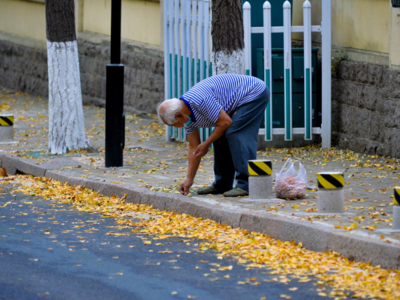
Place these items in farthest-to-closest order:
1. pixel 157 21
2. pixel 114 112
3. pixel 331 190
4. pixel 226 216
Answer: pixel 157 21 < pixel 114 112 < pixel 226 216 < pixel 331 190

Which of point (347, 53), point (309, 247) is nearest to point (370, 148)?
point (347, 53)

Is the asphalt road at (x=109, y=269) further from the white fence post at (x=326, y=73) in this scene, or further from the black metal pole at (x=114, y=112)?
the white fence post at (x=326, y=73)

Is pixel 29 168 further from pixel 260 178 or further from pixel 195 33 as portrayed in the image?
pixel 260 178

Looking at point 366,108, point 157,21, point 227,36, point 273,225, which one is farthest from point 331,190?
point 157,21

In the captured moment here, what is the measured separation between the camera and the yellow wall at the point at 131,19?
14789 mm

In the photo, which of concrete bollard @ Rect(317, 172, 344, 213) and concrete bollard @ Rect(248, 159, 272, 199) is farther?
concrete bollard @ Rect(248, 159, 272, 199)

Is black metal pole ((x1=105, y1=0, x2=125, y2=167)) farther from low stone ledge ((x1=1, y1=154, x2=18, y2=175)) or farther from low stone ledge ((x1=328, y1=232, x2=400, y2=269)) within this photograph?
low stone ledge ((x1=328, y1=232, x2=400, y2=269))

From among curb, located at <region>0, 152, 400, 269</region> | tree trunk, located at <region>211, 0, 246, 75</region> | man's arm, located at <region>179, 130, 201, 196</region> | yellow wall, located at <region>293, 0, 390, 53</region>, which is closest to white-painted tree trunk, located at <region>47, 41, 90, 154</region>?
curb, located at <region>0, 152, 400, 269</region>

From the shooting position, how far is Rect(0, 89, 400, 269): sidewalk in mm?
5742

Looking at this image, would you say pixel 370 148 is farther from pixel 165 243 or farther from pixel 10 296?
pixel 10 296

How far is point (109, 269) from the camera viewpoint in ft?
17.6

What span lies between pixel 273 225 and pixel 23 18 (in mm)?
14950

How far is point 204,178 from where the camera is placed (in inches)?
347

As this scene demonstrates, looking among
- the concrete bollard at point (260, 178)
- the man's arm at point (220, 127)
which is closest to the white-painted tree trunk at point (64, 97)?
the man's arm at point (220, 127)
